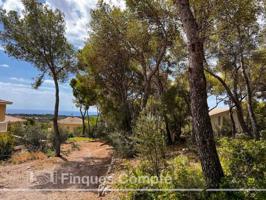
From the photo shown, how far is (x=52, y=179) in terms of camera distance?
37.4 ft

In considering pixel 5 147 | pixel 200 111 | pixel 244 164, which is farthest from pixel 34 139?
pixel 200 111

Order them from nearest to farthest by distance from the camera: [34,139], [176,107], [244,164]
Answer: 1. [244,164]
2. [34,139]
3. [176,107]

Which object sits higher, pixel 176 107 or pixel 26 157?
pixel 176 107

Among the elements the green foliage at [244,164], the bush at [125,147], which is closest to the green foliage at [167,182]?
the green foliage at [244,164]

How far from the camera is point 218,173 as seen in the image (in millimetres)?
5688

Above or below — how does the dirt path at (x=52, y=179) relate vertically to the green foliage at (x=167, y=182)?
below

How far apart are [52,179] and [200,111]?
302 inches

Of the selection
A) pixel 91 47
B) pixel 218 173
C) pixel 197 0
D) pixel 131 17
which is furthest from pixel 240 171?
pixel 91 47

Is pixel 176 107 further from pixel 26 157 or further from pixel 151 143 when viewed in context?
pixel 151 143

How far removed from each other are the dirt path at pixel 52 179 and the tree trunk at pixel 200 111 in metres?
3.00

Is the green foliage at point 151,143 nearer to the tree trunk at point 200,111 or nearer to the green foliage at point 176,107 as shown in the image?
the tree trunk at point 200,111

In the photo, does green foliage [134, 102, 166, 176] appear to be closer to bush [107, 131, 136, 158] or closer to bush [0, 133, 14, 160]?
bush [107, 131, 136, 158]

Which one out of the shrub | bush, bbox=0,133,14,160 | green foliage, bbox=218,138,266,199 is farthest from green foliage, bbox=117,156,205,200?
the shrub

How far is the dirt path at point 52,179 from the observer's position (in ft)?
30.4
